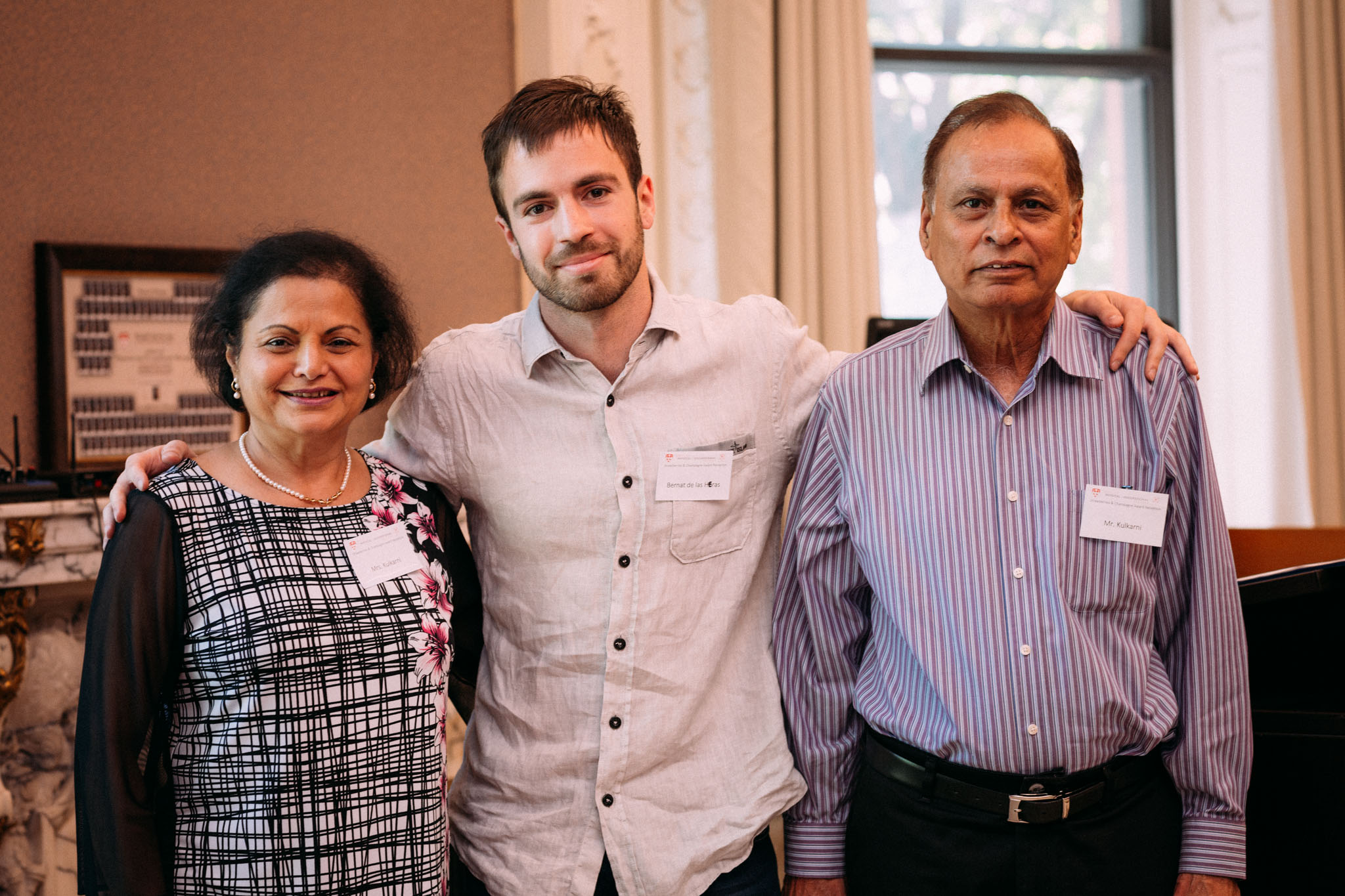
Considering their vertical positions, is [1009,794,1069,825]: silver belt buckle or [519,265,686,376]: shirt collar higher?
→ [519,265,686,376]: shirt collar

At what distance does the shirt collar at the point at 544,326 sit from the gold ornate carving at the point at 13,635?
164 centimetres

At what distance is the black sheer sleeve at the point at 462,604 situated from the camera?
181cm

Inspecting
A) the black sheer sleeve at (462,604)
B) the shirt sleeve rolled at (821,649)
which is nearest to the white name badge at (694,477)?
the shirt sleeve rolled at (821,649)

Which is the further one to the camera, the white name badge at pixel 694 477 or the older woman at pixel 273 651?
Answer: the white name badge at pixel 694 477

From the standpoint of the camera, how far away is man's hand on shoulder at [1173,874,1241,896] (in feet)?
5.08

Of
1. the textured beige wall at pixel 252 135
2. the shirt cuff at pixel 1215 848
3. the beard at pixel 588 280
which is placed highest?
the textured beige wall at pixel 252 135

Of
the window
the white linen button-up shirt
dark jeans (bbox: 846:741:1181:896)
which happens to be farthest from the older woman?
the window

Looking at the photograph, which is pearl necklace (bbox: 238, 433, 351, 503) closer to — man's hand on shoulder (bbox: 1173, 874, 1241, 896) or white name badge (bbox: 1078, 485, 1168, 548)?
white name badge (bbox: 1078, 485, 1168, 548)

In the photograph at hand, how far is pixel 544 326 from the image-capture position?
5.85 ft

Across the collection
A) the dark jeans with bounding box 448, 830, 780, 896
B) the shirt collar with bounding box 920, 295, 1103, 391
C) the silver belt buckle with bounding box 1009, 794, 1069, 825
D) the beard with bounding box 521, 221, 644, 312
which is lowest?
the dark jeans with bounding box 448, 830, 780, 896

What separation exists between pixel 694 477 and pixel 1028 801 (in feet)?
2.31

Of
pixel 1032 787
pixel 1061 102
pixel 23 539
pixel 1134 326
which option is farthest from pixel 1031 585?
pixel 1061 102

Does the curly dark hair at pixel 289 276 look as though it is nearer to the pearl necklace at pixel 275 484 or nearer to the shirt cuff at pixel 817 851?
the pearl necklace at pixel 275 484

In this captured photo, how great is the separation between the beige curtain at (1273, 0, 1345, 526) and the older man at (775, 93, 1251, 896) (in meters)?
2.86
